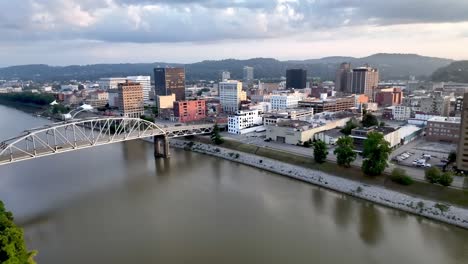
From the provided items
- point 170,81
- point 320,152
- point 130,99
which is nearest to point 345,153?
point 320,152

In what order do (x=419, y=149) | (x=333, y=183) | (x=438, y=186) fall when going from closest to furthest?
(x=438, y=186) < (x=333, y=183) < (x=419, y=149)

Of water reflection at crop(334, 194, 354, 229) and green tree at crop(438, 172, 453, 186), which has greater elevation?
green tree at crop(438, 172, 453, 186)

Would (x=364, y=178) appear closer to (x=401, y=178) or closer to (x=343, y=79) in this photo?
(x=401, y=178)

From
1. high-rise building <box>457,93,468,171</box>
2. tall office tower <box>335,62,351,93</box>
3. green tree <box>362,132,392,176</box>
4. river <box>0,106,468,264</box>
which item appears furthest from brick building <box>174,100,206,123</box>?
tall office tower <box>335,62,351,93</box>

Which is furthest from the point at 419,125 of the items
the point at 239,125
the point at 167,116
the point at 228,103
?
the point at 167,116

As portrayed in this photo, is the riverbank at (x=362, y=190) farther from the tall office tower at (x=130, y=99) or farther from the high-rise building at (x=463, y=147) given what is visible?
the tall office tower at (x=130, y=99)

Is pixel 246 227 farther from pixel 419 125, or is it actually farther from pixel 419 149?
pixel 419 125

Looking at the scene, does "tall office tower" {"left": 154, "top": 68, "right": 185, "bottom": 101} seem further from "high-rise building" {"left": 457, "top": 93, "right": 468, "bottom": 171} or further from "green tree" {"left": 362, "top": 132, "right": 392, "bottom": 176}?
"high-rise building" {"left": 457, "top": 93, "right": 468, "bottom": 171}
